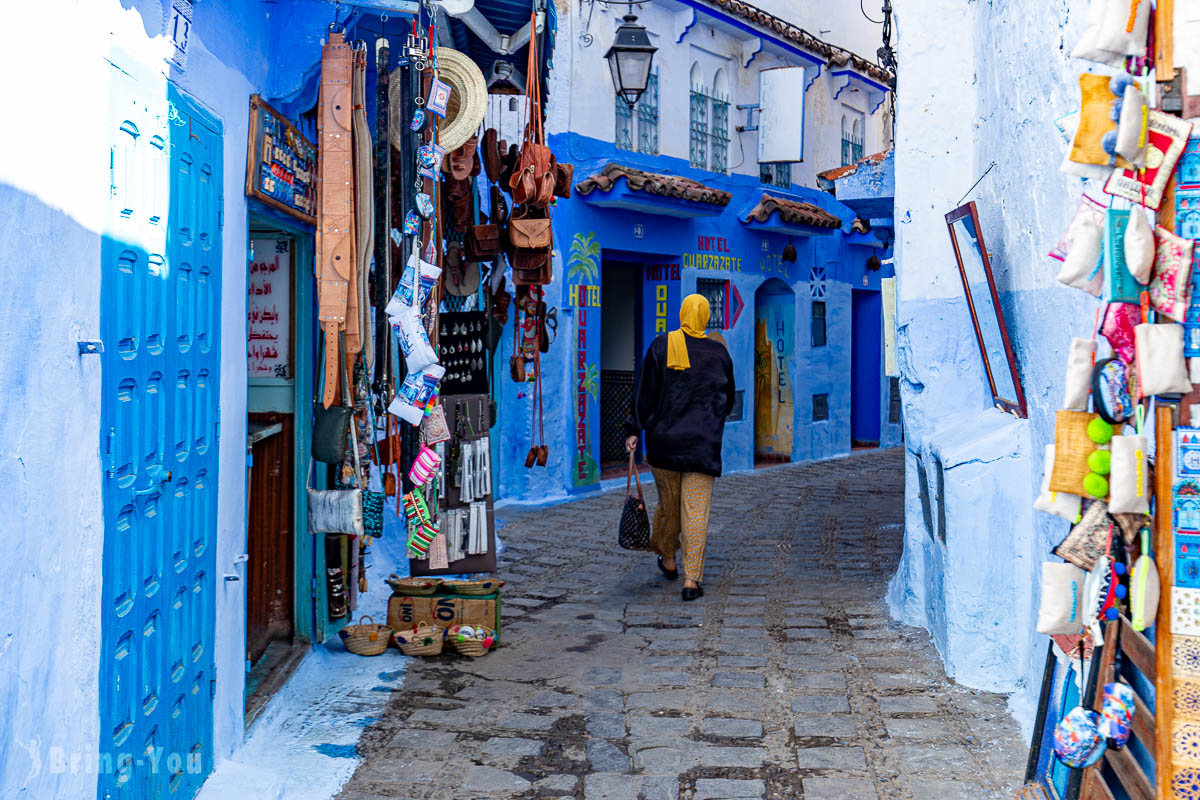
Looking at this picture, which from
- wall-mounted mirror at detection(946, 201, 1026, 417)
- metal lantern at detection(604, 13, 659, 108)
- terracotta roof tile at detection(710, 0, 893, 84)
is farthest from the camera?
terracotta roof tile at detection(710, 0, 893, 84)

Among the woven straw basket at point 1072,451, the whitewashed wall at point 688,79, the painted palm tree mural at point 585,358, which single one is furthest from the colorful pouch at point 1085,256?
the whitewashed wall at point 688,79

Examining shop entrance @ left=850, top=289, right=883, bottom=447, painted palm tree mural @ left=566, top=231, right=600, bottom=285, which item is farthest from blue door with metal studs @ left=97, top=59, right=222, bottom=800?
shop entrance @ left=850, top=289, right=883, bottom=447

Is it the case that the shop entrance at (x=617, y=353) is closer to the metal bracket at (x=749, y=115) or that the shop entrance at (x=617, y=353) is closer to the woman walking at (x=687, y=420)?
the metal bracket at (x=749, y=115)

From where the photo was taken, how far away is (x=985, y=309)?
514 centimetres

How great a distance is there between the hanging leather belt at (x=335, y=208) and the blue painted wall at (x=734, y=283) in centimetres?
472

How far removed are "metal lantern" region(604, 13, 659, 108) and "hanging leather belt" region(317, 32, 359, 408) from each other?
6605 mm

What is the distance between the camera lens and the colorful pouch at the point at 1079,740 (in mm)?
2617

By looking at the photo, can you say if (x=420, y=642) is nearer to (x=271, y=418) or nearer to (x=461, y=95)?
(x=271, y=418)

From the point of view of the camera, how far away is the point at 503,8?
6.20 m

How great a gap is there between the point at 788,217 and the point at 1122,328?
40.2 ft

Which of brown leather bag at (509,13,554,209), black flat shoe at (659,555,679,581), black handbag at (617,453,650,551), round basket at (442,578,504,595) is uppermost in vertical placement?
Answer: brown leather bag at (509,13,554,209)

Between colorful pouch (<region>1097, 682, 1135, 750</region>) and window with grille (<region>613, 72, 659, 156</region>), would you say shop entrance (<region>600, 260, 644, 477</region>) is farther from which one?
colorful pouch (<region>1097, 682, 1135, 750</region>)

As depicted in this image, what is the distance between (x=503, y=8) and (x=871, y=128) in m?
13.1

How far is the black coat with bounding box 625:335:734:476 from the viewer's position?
22.8 feet
